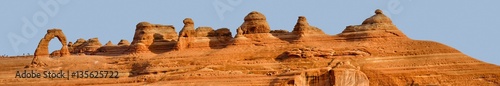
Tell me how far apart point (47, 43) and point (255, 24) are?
15729 millimetres

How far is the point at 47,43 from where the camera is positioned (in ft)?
224

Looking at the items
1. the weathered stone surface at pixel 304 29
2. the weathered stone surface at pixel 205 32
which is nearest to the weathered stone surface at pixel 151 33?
the weathered stone surface at pixel 205 32

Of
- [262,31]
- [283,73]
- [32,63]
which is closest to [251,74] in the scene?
[283,73]

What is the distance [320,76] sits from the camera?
55.1 metres

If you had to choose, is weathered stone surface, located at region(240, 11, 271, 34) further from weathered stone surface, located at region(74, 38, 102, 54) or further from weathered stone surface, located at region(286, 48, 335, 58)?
weathered stone surface, located at region(74, 38, 102, 54)

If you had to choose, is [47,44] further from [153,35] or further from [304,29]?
[304,29]

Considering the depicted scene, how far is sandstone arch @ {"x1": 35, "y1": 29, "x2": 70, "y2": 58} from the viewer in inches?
2648

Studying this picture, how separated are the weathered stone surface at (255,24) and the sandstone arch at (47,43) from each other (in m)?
13.3

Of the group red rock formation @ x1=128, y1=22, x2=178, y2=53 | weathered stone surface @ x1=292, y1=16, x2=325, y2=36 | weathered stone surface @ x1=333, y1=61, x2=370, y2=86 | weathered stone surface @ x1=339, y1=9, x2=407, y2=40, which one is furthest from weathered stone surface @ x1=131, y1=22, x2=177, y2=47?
weathered stone surface @ x1=333, y1=61, x2=370, y2=86

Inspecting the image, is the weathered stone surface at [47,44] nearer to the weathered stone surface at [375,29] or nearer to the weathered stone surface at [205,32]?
the weathered stone surface at [205,32]

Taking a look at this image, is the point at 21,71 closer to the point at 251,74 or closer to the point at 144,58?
the point at 144,58

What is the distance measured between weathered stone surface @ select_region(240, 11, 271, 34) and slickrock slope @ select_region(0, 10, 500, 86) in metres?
0.05

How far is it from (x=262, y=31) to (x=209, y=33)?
4.85 metres

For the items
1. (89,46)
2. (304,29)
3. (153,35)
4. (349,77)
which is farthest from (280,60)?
(89,46)
